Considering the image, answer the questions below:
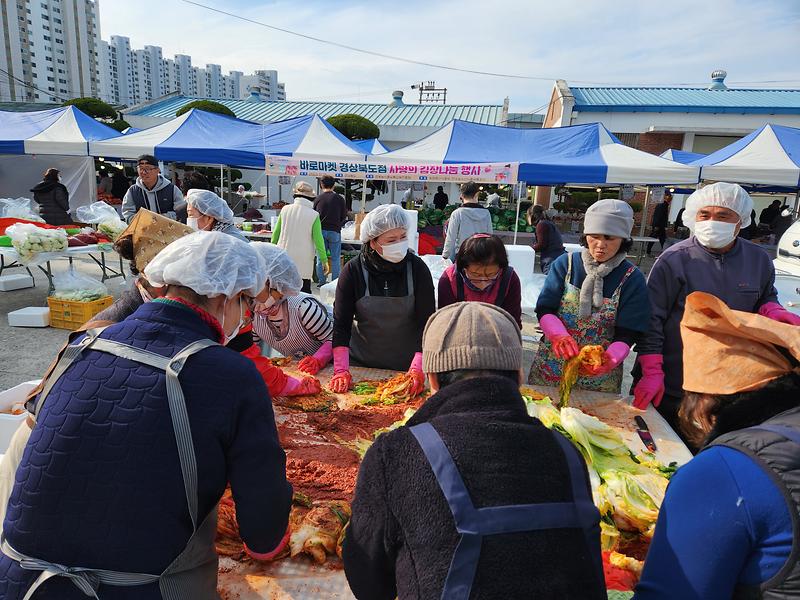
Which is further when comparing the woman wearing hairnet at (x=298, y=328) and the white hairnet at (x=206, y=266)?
the woman wearing hairnet at (x=298, y=328)

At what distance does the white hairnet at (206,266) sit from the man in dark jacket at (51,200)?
11.1 metres

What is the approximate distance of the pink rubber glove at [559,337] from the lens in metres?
2.69

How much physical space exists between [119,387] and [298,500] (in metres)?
0.91

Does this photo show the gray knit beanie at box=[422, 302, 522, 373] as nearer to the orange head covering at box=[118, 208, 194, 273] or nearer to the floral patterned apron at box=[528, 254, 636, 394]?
the floral patterned apron at box=[528, 254, 636, 394]

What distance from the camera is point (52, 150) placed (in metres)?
10.8

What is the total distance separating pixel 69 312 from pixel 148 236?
192 inches

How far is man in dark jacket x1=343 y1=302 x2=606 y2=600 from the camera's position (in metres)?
0.96

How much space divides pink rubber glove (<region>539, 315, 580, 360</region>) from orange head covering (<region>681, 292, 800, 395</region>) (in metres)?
1.25

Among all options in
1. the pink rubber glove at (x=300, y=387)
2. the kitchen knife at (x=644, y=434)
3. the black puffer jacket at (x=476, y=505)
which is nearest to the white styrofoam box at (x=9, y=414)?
the pink rubber glove at (x=300, y=387)

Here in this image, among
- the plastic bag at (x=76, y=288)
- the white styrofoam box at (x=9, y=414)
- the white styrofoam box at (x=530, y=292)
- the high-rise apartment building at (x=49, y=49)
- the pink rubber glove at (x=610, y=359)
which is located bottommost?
the plastic bag at (x=76, y=288)

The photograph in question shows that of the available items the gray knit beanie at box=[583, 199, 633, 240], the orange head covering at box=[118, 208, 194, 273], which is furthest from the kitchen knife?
the orange head covering at box=[118, 208, 194, 273]

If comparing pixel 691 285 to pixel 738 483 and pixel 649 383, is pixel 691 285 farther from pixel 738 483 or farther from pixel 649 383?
pixel 738 483

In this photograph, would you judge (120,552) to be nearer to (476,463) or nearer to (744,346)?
(476,463)

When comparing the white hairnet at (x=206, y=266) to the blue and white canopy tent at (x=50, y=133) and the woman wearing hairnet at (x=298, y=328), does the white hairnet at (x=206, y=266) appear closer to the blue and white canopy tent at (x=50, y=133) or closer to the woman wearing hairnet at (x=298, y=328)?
the woman wearing hairnet at (x=298, y=328)
